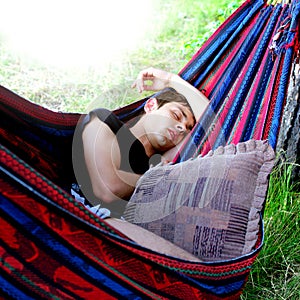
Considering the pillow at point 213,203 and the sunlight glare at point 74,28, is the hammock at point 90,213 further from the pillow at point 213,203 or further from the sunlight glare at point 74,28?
the sunlight glare at point 74,28

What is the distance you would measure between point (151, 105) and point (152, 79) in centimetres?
20

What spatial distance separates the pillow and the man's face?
26 centimetres

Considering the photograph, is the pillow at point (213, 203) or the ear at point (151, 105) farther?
the ear at point (151, 105)

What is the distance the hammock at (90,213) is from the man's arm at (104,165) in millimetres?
75

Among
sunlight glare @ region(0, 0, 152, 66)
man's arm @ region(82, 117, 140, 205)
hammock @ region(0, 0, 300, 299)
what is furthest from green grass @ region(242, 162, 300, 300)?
sunlight glare @ region(0, 0, 152, 66)

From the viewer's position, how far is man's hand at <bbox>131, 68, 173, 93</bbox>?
1791 millimetres

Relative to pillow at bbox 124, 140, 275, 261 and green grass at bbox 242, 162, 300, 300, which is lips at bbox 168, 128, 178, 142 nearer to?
pillow at bbox 124, 140, 275, 261

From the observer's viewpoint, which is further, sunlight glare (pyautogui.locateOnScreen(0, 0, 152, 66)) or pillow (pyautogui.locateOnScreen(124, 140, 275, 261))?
sunlight glare (pyautogui.locateOnScreen(0, 0, 152, 66))

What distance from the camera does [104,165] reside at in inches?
54.5

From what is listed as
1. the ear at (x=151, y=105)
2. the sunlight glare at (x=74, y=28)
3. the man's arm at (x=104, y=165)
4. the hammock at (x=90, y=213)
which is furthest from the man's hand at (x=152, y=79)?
the sunlight glare at (x=74, y=28)

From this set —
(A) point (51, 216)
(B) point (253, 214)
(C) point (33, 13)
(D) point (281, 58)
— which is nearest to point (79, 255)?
(A) point (51, 216)

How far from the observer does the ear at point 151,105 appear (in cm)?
165

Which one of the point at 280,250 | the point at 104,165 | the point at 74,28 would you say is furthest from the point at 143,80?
the point at 74,28

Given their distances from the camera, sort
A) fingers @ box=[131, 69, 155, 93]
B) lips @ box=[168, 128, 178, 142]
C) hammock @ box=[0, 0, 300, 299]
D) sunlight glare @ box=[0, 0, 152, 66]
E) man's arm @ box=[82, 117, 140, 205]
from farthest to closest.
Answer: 1. sunlight glare @ box=[0, 0, 152, 66]
2. fingers @ box=[131, 69, 155, 93]
3. lips @ box=[168, 128, 178, 142]
4. man's arm @ box=[82, 117, 140, 205]
5. hammock @ box=[0, 0, 300, 299]
